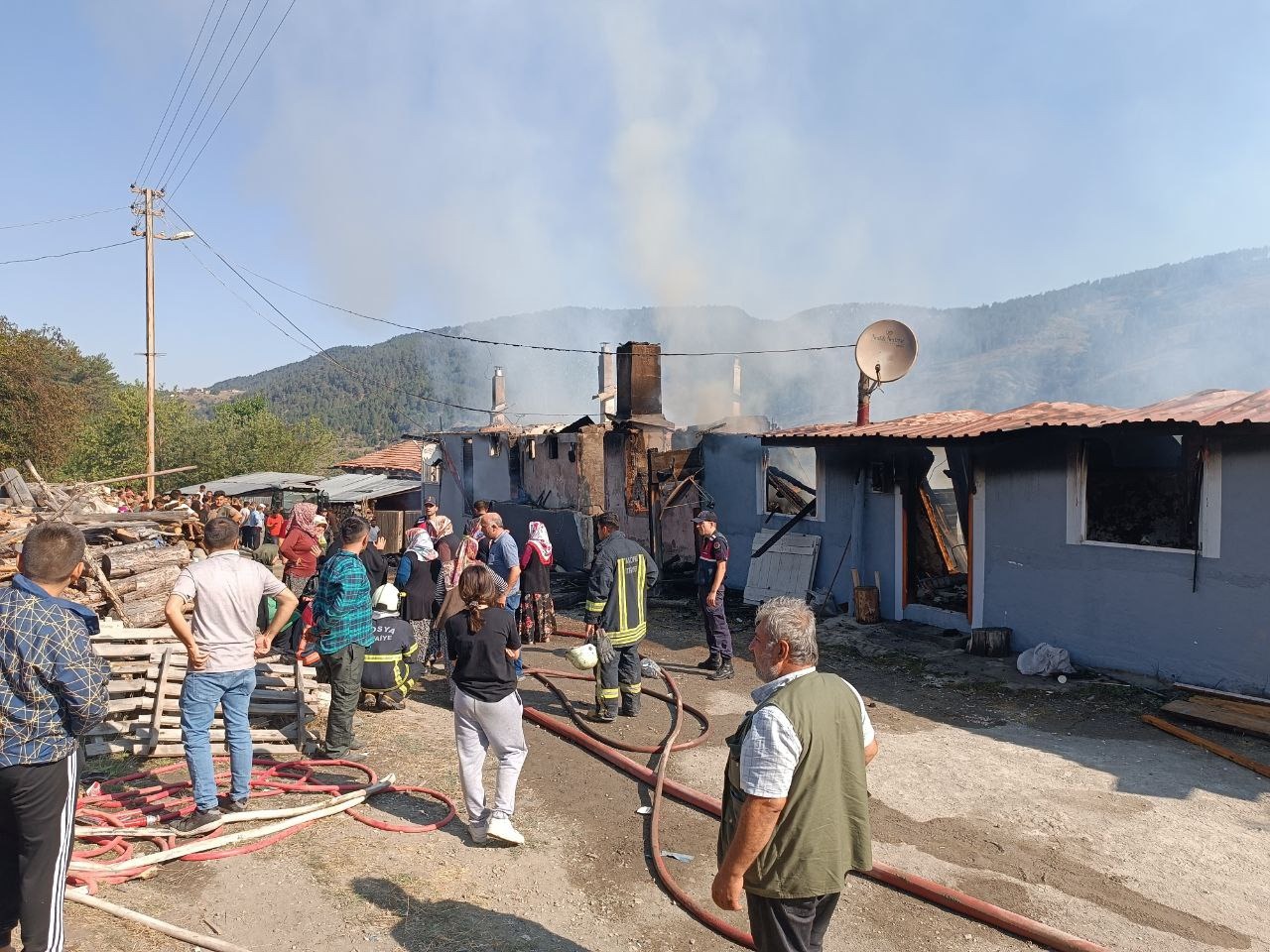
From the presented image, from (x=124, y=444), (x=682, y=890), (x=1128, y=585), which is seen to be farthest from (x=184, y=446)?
(x=682, y=890)

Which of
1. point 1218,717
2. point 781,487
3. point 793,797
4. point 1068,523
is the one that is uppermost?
point 781,487

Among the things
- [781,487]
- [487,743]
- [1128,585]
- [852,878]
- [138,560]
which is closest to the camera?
[852,878]

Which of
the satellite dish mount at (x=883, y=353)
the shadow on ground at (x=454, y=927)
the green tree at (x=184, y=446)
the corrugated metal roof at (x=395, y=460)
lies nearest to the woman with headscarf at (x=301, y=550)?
the shadow on ground at (x=454, y=927)

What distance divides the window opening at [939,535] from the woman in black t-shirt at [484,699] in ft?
27.1

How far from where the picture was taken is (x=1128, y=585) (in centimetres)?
917

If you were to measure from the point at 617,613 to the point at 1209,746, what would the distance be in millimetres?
5143

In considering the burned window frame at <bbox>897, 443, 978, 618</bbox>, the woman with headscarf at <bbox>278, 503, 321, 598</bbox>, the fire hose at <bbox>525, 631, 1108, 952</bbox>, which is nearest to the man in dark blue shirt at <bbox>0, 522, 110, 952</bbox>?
the fire hose at <bbox>525, 631, 1108, 952</bbox>

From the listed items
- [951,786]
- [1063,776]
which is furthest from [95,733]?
[1063,776]

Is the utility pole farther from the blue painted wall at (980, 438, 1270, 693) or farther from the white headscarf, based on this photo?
the blue painted wall at (980, 438, 1270, 693)

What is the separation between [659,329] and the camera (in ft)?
193

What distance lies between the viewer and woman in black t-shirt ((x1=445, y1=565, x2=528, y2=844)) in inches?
201

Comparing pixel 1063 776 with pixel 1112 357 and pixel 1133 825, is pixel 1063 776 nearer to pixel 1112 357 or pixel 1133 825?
pixel 1133 825

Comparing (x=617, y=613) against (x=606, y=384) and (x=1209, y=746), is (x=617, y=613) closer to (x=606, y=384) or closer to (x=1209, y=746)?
(x=1209, y=746)

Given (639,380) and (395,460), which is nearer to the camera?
(639,380)
